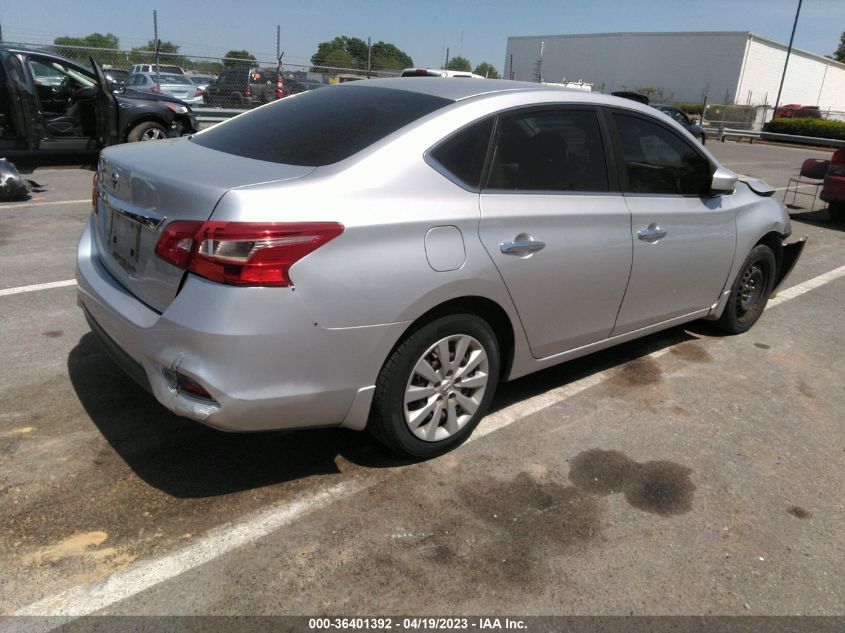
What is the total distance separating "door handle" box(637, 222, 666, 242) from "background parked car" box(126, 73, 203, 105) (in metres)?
15.9

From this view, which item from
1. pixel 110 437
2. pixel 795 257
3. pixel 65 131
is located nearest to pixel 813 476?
pixel 795 257

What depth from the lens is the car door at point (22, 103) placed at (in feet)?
32.4

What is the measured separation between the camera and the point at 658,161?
4.12 meters

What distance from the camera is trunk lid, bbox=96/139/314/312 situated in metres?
2.64

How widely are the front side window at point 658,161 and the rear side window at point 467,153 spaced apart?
41.2 inches

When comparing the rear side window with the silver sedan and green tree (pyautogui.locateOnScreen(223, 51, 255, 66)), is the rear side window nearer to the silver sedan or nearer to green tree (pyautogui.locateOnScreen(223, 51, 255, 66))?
the silver sedan

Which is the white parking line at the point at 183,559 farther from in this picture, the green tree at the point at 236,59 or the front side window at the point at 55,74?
the green tree at the point at 236,59

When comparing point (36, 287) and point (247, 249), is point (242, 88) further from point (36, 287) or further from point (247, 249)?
point (247, 249)

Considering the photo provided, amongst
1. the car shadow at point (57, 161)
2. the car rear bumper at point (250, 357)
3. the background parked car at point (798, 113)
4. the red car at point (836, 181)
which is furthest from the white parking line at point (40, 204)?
the background parked car at point (798, 113)

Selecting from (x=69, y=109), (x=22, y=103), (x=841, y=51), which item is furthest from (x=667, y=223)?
(x=841, y=51)

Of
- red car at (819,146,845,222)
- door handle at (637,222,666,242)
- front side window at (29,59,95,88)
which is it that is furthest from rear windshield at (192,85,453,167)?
red car at (819,146,845,222)

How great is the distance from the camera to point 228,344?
2.50 meters

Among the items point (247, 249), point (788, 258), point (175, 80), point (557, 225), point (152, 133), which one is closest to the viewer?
point (247, 249)

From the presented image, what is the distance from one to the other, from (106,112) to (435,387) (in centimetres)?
886
